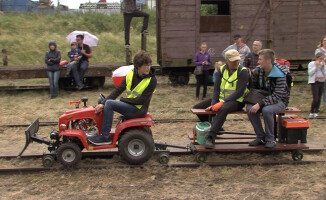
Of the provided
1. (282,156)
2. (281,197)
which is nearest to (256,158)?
(282,156)

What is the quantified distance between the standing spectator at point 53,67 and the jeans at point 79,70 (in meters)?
0.53

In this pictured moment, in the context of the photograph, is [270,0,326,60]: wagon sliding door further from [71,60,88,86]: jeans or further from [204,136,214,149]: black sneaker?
[204,136,214,149]: black sneaker

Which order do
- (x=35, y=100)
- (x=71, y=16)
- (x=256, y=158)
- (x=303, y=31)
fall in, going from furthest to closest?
(x=71, y=16)
(x=303, y=31)
(x=35, y=100)
(x=256, y=158)

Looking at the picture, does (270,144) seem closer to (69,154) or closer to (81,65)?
(69,154)

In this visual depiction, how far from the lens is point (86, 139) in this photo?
566cm

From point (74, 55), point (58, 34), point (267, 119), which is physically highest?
point (58, 34)

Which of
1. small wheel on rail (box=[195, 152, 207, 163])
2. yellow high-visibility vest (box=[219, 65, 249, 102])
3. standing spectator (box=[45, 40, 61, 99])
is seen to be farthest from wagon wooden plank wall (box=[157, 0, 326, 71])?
small wheel on rail (box=[195, 152, 207, 163])

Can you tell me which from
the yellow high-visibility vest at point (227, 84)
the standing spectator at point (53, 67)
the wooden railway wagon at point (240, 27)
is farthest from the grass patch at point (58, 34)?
the yellow high-visibility vest at point (227, 84)

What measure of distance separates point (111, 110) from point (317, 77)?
5.38 meters

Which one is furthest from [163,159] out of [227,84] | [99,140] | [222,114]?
[227,84]

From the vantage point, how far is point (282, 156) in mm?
6340

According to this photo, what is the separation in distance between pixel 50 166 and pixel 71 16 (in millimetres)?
19346

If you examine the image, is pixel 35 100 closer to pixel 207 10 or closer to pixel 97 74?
pixel 97 74

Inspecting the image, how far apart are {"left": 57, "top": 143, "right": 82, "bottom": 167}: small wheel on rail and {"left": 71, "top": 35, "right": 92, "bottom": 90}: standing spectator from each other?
702cm
